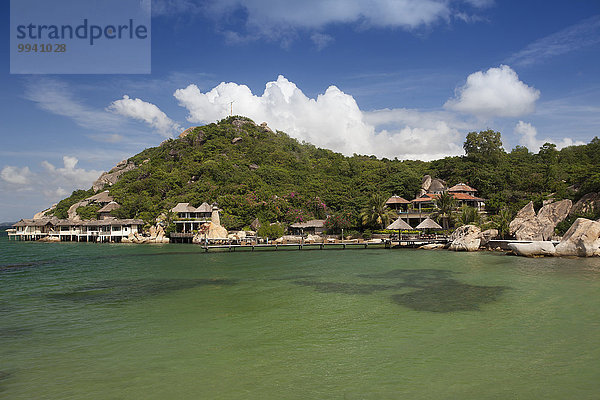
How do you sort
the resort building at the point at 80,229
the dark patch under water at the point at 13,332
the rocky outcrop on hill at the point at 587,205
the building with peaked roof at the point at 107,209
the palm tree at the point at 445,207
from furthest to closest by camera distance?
the building with peaked roof at the point at 107,209 → the resort building at the point at 80,229 → the palm tree at the point at 445,207 → the rocky outcrop on hill at the point at 587,205 → the dark patch under water at the point at 13,332

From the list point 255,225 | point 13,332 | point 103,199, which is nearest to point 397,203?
point 255,225

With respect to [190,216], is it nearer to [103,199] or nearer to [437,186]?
[103,199]

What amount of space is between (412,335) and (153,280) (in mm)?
15298

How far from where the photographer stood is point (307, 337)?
1045 centimetres

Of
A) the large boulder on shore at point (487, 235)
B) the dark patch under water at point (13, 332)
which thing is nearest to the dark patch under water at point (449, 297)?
the dark patch under water at point (13, 332)

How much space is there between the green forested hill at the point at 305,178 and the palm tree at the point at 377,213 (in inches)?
102

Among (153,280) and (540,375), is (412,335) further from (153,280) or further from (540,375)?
(153,280)

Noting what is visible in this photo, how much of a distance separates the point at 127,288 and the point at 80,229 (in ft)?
165

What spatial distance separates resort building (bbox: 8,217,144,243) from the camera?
2186 inches

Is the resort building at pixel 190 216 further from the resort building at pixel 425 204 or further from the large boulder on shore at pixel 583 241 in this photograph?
the large boulder on shore at pixel 583 241

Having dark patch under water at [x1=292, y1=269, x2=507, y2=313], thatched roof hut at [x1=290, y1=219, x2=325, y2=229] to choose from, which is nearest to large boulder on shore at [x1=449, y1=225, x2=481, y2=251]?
dark patch under water at [x1=292, y1=269, x2=507, y2=313]

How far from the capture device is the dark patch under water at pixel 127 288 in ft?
52.9

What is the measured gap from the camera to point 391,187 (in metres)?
56.6

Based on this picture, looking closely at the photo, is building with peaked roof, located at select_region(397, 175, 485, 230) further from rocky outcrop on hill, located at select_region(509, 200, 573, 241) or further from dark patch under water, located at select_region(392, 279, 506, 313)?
dark patch under water, located at select_region(392, 279, 506, 313)
